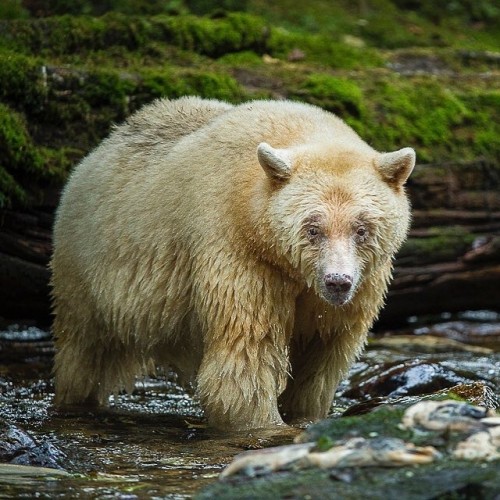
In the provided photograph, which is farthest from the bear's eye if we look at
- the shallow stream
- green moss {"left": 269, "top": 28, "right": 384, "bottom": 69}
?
green moss {"left": 269, "top": 28, "right": 384, "bottom": 69}

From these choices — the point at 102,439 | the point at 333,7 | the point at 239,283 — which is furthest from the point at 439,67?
the point at 102,439

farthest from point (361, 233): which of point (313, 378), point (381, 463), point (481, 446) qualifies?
point (381, 463)

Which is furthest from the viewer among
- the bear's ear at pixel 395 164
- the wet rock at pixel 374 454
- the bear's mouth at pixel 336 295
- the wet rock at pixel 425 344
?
the wet rock at pixel 425 344

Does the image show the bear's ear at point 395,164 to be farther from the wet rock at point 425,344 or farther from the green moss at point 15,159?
the wet rock at point 425,344

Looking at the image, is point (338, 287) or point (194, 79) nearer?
point (338, 287)

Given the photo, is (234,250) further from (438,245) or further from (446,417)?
(438,245)

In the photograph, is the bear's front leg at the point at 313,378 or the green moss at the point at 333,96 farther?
the green moss at the point at 333,96

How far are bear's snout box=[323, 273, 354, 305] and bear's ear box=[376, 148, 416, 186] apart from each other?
3.43 ft

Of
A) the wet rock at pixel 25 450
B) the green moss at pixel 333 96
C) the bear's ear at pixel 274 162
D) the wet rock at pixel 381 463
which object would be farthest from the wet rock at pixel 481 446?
the green moss at pixel 333 96

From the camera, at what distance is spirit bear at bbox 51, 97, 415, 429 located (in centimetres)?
787

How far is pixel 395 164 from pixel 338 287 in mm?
1176

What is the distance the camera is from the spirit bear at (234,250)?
7867 mm

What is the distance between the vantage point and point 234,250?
27.0 ft

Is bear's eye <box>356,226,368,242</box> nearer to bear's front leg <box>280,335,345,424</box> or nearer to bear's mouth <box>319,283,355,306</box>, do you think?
bear's mouth <box>319,283,355,306</box>
